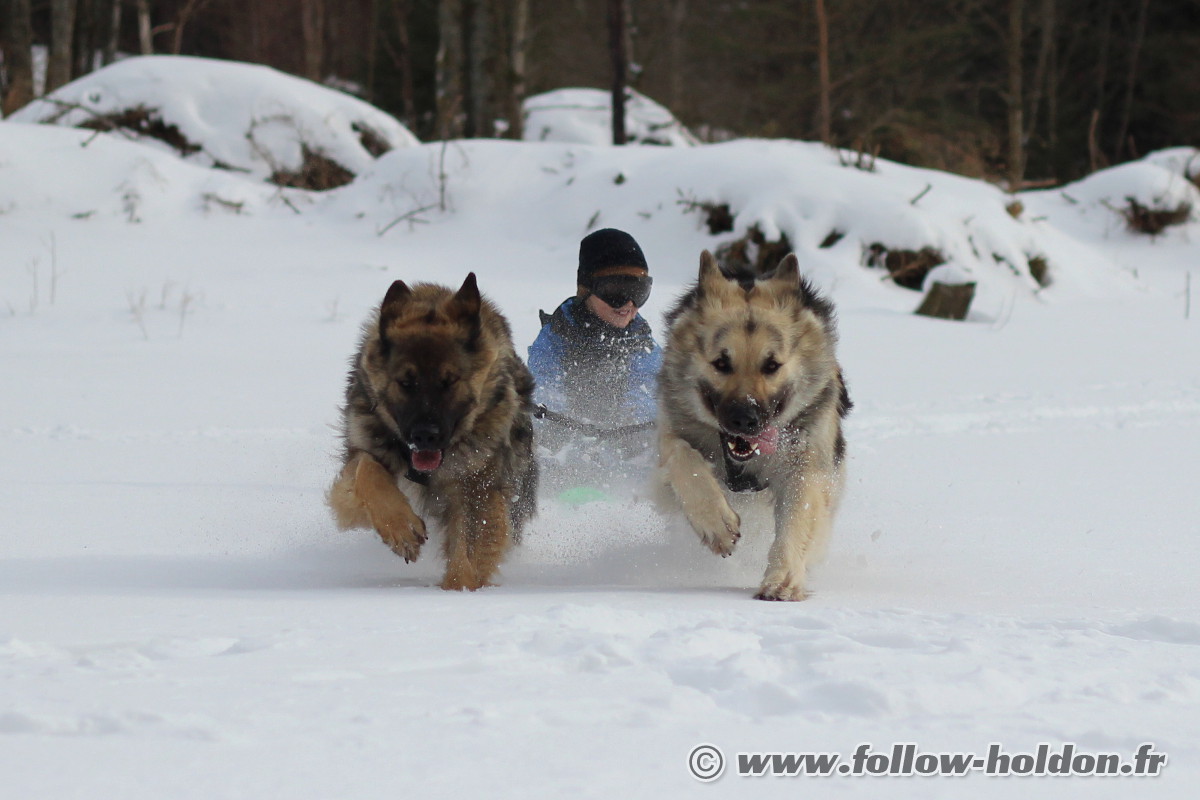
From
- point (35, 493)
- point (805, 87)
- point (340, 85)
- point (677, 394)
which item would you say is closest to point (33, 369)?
point (35, 493)

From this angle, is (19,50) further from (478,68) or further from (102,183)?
(102,183)

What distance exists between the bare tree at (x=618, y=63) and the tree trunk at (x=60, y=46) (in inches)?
380

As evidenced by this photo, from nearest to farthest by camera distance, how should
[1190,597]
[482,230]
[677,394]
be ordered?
[1190,597]
[677,394]
[482,230]

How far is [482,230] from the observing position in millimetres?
14539

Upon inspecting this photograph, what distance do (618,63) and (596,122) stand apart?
2.55 m

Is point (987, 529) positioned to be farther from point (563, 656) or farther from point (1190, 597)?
point (563, 656)

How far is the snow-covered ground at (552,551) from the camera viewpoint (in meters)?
2.10

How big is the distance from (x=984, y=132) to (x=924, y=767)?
2263 cm

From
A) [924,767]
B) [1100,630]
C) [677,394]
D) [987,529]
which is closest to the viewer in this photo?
[924,767]

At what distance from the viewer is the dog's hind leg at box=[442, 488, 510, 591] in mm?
4277

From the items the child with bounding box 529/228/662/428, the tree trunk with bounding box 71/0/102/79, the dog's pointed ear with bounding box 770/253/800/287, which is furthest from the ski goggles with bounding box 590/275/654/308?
the tree trunk with bounding box 71/0/102/79

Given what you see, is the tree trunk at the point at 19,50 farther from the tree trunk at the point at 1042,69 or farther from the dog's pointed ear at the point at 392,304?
the tree trunk at the point at 1042,69

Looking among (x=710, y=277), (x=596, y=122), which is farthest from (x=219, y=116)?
(x=710, y=277)

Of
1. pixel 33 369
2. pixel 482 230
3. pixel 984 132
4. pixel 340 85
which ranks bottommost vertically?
pixel 33 369
